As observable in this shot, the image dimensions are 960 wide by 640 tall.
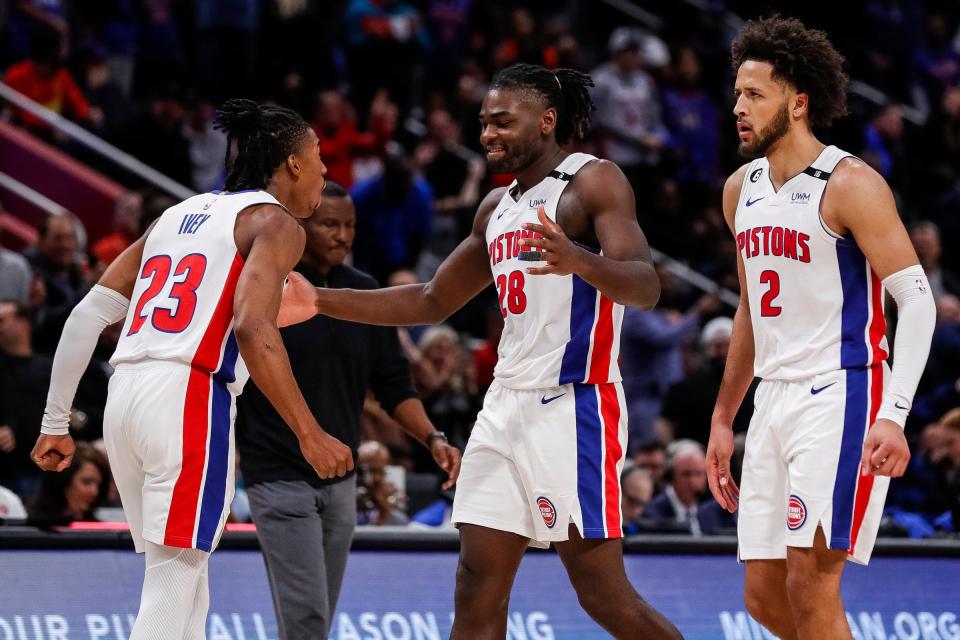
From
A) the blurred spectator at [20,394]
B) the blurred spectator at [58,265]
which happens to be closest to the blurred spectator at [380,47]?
the blurred spectator at [58,265]

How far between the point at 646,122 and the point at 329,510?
8.67 m

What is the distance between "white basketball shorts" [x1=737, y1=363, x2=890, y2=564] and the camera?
176 inches

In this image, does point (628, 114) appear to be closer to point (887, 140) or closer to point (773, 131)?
point (887, 140)

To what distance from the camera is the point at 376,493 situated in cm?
749

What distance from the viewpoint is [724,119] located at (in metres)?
15.0

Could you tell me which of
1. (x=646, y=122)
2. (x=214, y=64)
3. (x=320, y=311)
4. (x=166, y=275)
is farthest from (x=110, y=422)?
(x=646, y=122)

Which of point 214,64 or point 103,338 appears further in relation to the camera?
point 214,64

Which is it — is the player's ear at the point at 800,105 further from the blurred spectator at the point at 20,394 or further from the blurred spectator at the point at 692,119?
the blurred spectator at the point at 692,119

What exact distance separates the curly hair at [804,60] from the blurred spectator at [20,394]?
483 cm

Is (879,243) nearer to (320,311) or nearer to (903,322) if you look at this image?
(903,322)

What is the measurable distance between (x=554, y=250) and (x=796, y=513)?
109 centimetres

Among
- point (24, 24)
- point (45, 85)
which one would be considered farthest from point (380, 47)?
point (24, 24)

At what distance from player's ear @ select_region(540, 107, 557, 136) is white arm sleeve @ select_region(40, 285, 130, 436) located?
5.12ft

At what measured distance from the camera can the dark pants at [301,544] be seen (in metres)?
5.45
